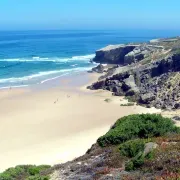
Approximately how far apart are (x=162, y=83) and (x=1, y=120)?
20.5 meters

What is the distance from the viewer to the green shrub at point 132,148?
538 inches

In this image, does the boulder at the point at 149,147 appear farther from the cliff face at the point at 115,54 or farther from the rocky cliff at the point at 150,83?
the cliff face at the point at 115,54

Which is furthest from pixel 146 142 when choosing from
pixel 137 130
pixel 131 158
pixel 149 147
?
pixel 137 130

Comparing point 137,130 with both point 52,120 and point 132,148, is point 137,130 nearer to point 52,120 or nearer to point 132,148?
point 132,148

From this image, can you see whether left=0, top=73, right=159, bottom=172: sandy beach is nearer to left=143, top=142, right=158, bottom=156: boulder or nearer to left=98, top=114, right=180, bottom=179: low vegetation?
left=98, top=114, right=180, bottom=179: low vegetation

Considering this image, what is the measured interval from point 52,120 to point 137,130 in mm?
18126

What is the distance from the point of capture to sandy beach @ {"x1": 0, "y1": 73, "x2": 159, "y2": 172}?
25922mm

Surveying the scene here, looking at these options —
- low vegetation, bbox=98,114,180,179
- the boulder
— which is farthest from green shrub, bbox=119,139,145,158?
the boulder

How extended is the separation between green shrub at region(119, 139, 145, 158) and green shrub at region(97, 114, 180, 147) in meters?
2.20

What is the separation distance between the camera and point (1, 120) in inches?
1359

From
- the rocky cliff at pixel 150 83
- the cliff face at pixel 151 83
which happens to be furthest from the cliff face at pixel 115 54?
the cliff face at pixel 151 83

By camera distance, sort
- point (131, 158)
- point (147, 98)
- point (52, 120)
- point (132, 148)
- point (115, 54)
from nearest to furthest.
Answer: point (131, 158)
point (132, 148)
point (52, 120)
point (147, 98)
point (115, 54)

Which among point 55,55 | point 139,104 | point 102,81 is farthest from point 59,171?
point 55,55

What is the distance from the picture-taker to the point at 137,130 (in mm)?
17312
